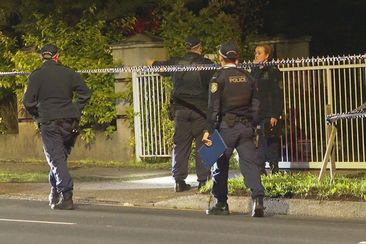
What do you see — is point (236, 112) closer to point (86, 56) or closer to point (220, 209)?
point (220, 209)

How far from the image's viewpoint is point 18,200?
11.0 meters

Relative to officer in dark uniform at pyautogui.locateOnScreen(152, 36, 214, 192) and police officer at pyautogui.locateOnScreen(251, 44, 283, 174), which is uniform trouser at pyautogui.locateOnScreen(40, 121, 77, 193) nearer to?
officer in dark uniform at pyautogui.locateOnScreen(152, 36, 214, 192)

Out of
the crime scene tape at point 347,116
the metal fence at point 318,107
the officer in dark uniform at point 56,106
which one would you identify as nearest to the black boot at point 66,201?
the officer in dark uniform at point 56,106

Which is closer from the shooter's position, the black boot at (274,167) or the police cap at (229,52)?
the police cap at (229,52)

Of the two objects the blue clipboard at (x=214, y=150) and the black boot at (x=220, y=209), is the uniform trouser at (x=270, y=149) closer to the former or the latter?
the black boot at (x=220, y=209)

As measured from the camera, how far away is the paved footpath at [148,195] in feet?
30.7

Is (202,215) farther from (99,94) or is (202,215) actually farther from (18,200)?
(99,94)

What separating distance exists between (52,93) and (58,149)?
67 cm

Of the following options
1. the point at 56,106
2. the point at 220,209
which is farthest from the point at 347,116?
the point at 56,106

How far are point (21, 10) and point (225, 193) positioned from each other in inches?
332

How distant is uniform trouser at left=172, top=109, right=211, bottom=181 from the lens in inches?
419

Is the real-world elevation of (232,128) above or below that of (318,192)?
above

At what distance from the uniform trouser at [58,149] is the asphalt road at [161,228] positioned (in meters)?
0.35

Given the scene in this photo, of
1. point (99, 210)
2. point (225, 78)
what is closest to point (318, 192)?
point (225, 78)
